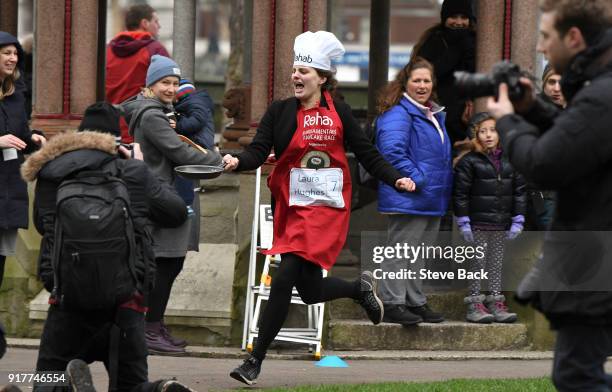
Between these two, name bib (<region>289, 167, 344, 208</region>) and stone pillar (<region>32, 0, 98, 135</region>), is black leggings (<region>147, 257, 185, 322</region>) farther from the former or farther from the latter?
stone pillar (<region>32, 0, 98, 135</region>)

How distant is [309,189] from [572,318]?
3.71 metres

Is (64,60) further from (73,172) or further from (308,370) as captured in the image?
(73,172)

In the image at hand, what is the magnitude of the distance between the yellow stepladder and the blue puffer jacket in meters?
0.73

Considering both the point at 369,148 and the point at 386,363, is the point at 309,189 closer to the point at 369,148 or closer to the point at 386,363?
the point at 369,148

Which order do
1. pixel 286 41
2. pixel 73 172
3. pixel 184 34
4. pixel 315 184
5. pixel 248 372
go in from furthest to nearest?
pixel 184 34 → pixel 286 41 → pixel 315 184 → pixel 248 372 → pixel 73 172

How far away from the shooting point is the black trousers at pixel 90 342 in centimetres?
727

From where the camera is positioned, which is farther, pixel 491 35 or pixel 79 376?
pixel 491 35

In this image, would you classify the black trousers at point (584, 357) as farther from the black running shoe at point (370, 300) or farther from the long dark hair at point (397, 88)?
the long dark hair at point (397, 88)

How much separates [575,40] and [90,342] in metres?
2.82

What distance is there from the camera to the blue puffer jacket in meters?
10.8

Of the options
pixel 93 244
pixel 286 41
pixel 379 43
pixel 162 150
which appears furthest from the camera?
pixel 379 43

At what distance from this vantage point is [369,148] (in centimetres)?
954

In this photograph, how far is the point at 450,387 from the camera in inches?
358
